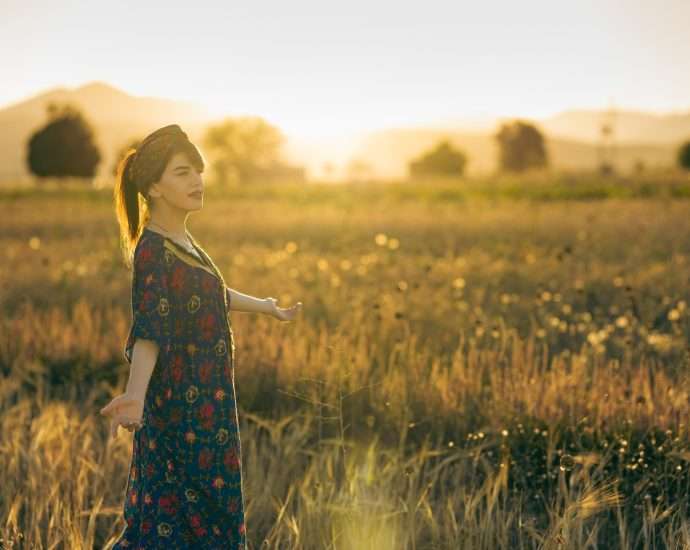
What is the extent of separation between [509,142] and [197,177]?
244 feet

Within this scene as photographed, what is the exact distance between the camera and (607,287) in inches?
308

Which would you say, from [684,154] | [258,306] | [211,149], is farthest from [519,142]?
[258,306]

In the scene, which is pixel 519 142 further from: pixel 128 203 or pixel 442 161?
pixel 128 203

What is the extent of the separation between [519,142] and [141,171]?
243ft

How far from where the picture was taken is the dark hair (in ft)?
8.47

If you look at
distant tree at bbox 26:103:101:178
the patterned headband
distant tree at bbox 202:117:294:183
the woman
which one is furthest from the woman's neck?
distant tree at bbox 202:117:294:183

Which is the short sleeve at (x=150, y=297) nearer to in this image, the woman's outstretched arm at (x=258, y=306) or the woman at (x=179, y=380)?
the woman at (x=179, y=380)

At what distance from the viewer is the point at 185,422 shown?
2.55m

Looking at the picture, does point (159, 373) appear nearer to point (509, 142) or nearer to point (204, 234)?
point (204, 234)

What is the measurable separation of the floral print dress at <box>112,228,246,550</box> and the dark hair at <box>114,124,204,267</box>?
14cm

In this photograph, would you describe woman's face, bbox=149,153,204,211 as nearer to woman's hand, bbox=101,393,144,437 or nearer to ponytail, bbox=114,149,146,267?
ponytail, bbox=114,149,146,267

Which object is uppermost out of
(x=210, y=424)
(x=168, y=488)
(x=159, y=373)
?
(x=159, y=373)

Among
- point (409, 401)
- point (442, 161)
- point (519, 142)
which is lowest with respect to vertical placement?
point (409, 401)

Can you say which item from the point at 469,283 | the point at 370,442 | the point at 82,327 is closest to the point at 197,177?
the point at 370,442
